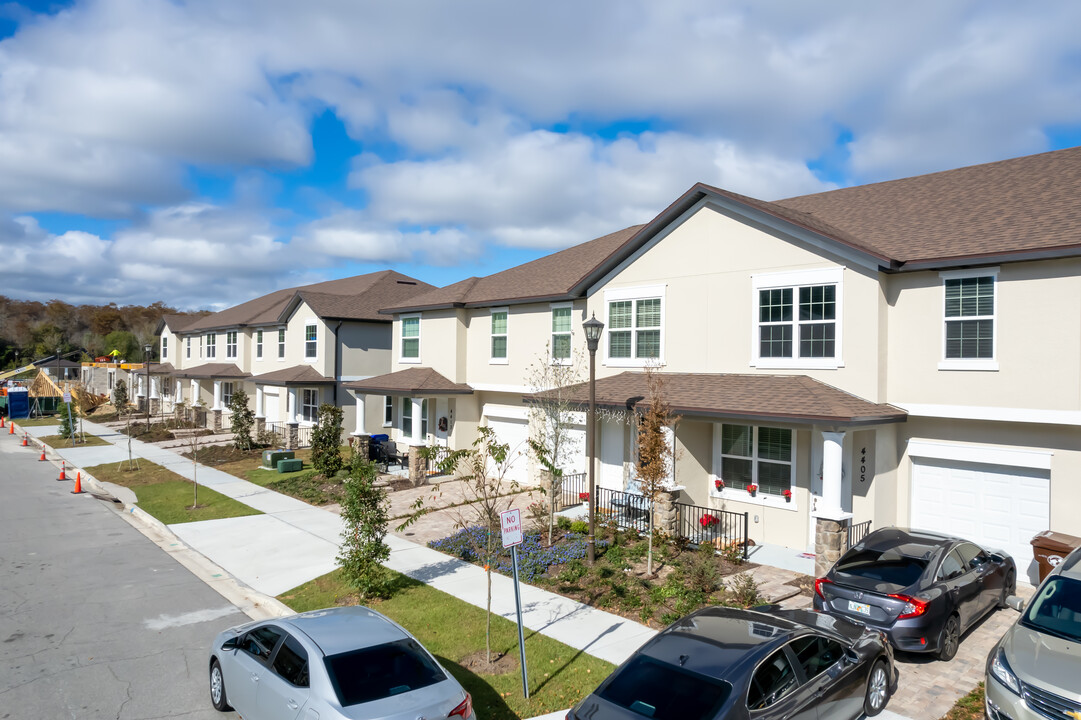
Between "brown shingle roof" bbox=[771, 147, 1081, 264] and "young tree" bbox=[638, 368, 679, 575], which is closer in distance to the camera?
"brown shingle roof" bbox=[771, 147, 1081, 264]

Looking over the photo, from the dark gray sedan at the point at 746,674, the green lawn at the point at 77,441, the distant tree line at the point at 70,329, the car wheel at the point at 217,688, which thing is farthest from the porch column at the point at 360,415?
the distant tree line at the point at 70,329

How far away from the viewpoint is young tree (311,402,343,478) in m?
23.2

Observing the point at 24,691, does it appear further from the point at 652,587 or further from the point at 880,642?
the point at 880,642

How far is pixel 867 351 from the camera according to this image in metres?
13.8

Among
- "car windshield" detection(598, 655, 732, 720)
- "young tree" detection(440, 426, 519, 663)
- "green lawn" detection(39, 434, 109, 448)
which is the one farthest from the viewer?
"green lawn" detection(39, 434, 109, 448)

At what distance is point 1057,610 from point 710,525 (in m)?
7.87

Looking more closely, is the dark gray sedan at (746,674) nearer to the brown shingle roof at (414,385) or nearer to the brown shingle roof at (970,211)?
the brown shingle roof at (970,211)

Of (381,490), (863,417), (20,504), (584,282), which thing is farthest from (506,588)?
(20,504)

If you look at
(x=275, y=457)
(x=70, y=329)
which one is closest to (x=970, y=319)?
(x=275, y=457)

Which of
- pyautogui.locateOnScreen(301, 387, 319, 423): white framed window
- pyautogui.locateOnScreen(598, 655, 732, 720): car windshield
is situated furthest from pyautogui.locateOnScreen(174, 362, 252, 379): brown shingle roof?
pyautogui.locateOnScreen(598, 655, 732, 720): car windshield

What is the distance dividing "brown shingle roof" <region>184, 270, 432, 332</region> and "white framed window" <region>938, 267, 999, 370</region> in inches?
1003

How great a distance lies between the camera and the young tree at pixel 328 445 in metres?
23.2

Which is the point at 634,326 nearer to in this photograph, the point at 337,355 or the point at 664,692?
the point at 664,692

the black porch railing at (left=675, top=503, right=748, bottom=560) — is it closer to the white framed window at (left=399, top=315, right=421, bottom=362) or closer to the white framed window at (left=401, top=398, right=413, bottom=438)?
the white framed window at (left=399, top=315, right=421, bottom=362)
